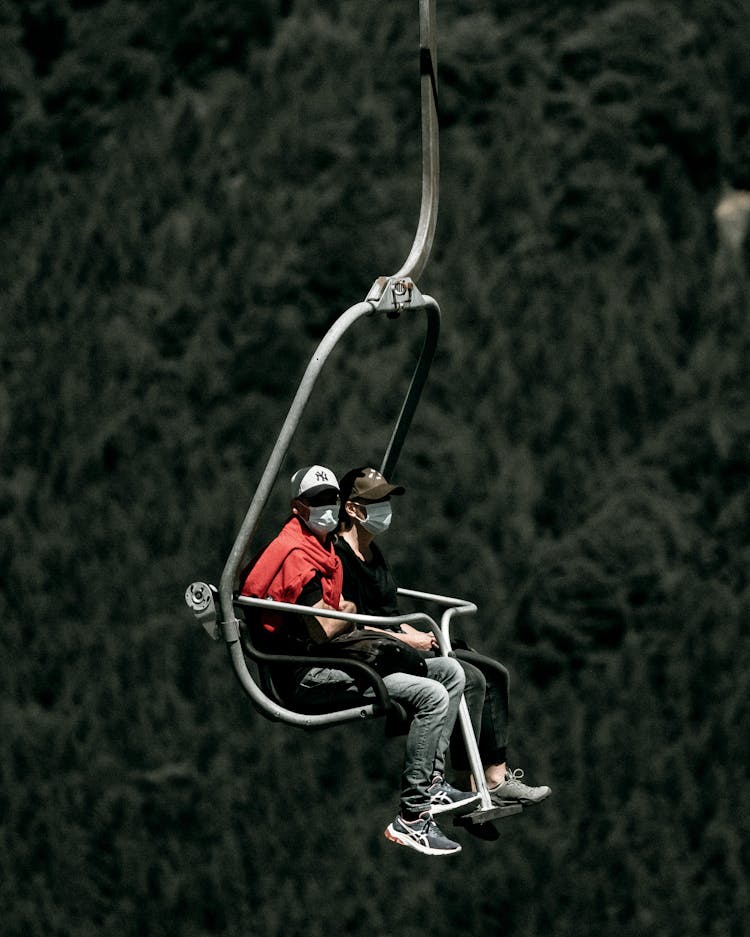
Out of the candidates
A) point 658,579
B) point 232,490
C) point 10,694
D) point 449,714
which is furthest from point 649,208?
point 449,714

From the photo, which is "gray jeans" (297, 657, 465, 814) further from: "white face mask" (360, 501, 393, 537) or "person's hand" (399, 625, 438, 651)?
"white face mask" (360, 501, 393, 537)

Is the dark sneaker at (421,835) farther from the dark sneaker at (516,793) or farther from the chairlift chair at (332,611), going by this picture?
the dark sneaker at (516,793)

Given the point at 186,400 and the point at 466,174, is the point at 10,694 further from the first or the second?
the point at 466,174

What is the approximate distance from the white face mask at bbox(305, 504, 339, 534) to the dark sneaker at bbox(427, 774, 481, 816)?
0.63 metres

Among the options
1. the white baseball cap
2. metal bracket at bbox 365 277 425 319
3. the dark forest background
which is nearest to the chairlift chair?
metal bracket at bbox 365 277 425 319

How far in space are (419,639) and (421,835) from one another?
1.53 ft

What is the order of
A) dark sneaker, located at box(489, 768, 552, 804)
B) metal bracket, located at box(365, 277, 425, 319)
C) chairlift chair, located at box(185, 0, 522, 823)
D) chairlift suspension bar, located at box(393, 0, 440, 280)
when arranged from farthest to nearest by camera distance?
chairlift suspension bar, located at box(393, 0, 440, 280) → dark sneaker, located at box(489, 768, 552, 804) → metal bracket, located at box(365, 277, 425, 319) → chairlift chair, located at box(185, 0, 522, 823)

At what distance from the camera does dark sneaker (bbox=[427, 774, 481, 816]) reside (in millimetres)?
5418

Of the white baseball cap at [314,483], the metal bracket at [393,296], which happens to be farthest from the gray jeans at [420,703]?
the metal bracket at [393,296]

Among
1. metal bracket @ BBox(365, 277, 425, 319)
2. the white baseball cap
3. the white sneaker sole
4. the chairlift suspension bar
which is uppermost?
the chairlift suspension bar

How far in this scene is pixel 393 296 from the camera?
5.45 m

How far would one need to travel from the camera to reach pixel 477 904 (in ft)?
39.2

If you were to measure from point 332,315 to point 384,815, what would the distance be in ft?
8.18

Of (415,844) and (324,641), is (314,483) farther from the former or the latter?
(415,844)
